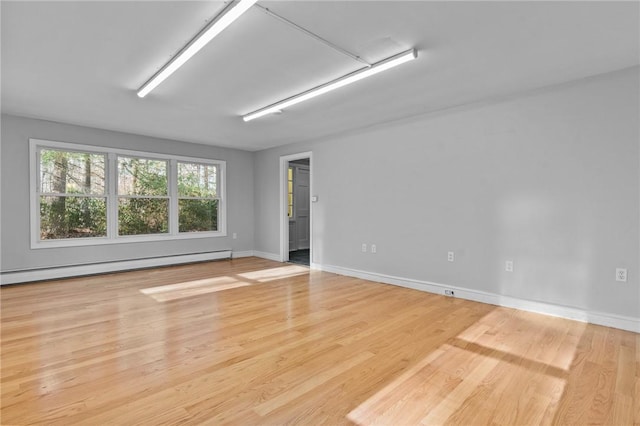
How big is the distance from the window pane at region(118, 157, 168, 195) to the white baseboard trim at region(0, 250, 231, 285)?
1.24 meters

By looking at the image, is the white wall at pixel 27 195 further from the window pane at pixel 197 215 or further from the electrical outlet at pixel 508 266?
the electrical outlet at pixel 508 266

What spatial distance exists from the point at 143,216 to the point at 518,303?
5966 millimetres

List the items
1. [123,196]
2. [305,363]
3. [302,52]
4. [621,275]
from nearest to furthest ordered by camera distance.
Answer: [305,363] < [302,52] < [621,275] < [123,196]

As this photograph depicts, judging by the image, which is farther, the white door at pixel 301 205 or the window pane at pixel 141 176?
the white door at pixel 301 205

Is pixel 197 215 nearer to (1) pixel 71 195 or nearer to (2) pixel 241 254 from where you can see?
(2) pixel 241 254

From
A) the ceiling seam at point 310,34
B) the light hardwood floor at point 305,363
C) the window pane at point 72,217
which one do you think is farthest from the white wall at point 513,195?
the window pane at point 72,217

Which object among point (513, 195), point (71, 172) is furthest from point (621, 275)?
point (71, 172)

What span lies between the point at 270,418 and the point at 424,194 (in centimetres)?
337

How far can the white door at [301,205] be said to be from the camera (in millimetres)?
8070

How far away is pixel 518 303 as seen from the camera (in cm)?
349

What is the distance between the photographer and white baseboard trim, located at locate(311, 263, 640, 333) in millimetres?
2904

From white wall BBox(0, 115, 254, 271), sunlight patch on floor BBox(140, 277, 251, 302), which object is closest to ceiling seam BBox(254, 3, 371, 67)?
sunlight patch on floor BBox(140, 277, 251, 302)

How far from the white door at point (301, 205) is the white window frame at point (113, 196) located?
191cm

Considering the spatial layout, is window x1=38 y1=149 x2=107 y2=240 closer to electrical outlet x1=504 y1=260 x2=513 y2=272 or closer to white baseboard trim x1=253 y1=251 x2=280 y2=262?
white baseboard trim x1=253 y1=251 x2=280 y2=262
